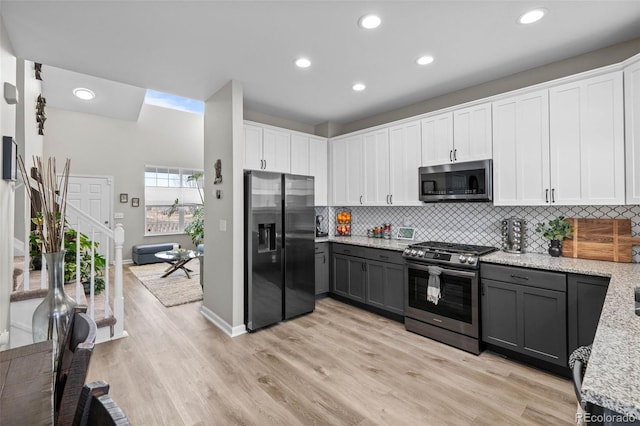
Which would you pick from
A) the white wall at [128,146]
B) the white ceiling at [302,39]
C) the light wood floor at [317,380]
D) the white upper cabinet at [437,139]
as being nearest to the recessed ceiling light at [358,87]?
the white ceiling at [302,39]

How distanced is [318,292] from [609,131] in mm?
3570

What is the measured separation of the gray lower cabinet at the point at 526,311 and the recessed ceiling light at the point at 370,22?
91.5 inches

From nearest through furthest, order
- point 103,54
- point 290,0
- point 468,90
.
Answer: point 290,0, point 103,54, point 468,90

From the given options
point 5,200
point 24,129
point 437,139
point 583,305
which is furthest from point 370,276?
point 24,129

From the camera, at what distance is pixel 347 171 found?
15.1 feet

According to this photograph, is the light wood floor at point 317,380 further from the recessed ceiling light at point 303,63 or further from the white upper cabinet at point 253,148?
the recessed ceiling light at point 303,63

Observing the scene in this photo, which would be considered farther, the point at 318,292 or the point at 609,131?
the point at 318,292

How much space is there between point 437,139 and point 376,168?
36.7 inches

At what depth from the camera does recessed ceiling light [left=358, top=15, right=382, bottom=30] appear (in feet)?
7.29

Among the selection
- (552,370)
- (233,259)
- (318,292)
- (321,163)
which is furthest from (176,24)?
(552,370)

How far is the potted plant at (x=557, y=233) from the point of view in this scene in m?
2.82

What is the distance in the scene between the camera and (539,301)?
2527 millimetres

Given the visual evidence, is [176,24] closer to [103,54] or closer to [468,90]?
[103,54]

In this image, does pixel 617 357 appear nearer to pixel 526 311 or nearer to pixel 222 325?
pixel 526 311
